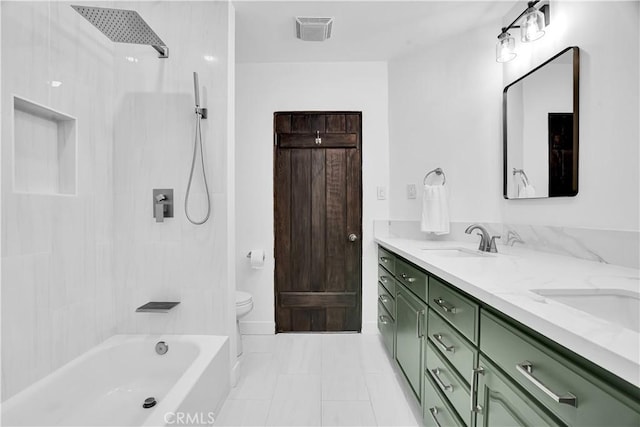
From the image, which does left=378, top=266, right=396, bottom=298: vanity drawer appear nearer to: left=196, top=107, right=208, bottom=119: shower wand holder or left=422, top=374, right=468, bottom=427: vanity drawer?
left=422, top=374, right=468, bottom=427: vanity drawer

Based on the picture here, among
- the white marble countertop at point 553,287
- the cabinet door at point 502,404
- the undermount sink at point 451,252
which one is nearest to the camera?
the white marble countertop at point 553,287

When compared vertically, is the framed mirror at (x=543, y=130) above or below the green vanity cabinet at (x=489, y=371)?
above

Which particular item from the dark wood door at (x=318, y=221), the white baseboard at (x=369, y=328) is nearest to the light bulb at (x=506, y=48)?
the dark wood door at (x=318, y=221)

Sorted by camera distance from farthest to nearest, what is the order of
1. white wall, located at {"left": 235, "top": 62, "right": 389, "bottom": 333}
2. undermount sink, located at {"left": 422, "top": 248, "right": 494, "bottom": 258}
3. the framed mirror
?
white wall, located at {"left": 235, "top": 62, "right": 389, "bottom": 333} < undermount sink, located at {"left": 422, "top": 248, "right": 494, "bottom": 258} < the framed mirror

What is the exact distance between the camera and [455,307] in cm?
115

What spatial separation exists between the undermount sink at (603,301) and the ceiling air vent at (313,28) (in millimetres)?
2001

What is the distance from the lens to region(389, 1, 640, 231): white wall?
4.04 ft

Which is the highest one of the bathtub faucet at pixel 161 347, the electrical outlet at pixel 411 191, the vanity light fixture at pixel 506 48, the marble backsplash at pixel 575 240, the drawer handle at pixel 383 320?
the vanity light fixture at pixel 506 48

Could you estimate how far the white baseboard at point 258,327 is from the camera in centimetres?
264

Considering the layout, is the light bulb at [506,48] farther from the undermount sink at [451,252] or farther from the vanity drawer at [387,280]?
the vanity drawer at [387,280]

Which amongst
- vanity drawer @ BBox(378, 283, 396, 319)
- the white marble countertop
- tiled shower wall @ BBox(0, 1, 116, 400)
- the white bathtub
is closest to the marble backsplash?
the white marble countertop

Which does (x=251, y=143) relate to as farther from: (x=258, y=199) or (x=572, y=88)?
(x=572, y=88)

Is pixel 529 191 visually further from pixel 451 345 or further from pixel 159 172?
pixel 159 172

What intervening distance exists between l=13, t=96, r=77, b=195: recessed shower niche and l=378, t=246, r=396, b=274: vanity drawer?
73.4 inches
